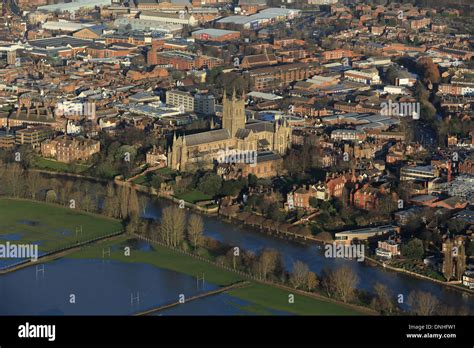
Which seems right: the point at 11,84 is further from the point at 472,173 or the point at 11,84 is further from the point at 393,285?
the point at 393,285

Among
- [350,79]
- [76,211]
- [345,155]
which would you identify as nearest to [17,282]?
[76,211]

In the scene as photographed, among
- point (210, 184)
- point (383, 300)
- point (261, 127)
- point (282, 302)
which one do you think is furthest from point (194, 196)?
point (383, 300)

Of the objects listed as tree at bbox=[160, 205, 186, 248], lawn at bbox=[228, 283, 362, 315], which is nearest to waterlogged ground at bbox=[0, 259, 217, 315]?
lawn at bbox=[228, 283, 362, 315]

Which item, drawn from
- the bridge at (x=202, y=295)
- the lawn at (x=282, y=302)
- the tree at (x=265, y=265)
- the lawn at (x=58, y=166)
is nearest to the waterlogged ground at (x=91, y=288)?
the bridge at (x=202, y=295)

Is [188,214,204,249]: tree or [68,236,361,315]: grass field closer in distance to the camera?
[68,236,361,315]: grass field

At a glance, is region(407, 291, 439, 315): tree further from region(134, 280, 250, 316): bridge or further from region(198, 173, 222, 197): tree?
region(198, 173, 222, 197): tree

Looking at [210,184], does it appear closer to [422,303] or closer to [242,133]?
[242,133]
